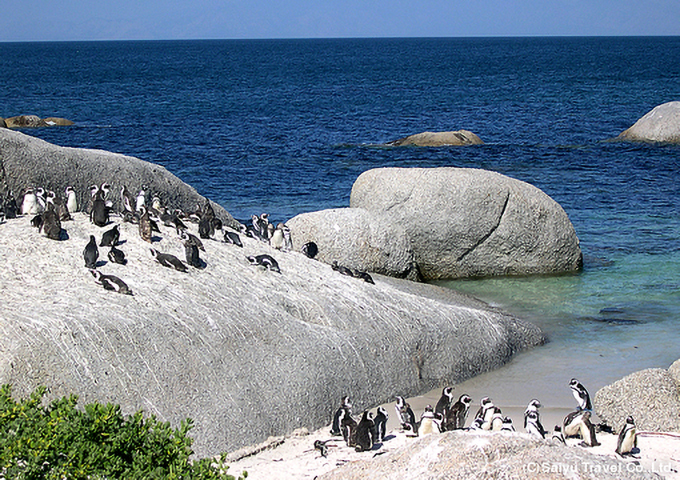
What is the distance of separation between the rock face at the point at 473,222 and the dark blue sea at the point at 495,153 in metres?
0.44

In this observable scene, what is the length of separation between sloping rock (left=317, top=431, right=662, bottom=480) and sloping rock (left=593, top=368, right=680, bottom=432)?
Answer: 3.66 m

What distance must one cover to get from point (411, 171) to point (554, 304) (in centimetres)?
383

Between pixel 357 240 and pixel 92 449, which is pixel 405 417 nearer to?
pixel 92 449

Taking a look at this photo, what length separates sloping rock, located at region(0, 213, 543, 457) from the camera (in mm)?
7922

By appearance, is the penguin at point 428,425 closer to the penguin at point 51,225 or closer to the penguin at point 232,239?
the penguin at point 232,239

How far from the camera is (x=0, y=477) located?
5672 millimetres

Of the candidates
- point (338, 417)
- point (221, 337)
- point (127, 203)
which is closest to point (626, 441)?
point (338, 417)

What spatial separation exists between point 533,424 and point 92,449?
4798 mm

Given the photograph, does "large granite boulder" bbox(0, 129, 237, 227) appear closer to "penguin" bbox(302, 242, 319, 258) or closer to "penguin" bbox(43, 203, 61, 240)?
"penguin" bbox(302, 242, 319, 258)

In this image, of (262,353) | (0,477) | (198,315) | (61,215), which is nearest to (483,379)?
(262,353)

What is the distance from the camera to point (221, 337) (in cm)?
887

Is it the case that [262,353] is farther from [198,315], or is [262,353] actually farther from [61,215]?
[61,215]

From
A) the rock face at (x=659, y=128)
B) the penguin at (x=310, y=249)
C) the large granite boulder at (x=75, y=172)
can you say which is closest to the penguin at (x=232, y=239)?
the penguin at (x=310, y=249)

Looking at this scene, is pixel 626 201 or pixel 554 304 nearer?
pixel 554 304
